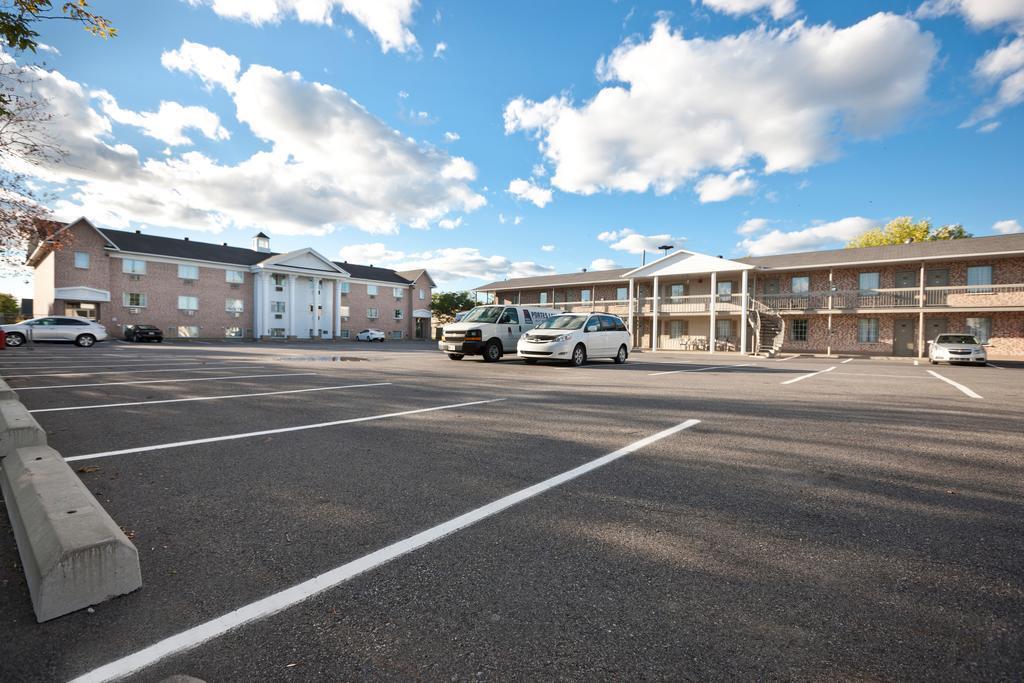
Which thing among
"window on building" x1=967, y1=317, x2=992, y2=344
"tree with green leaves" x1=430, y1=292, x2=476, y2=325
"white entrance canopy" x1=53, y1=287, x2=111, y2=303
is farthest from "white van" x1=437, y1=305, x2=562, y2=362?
"tree with green leaves" x1=430, y1=292, x2=476, y2=325

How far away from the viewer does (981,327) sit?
88.5 feet

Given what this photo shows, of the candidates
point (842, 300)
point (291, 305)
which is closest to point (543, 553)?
point (842, 300)

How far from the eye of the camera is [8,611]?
201cm

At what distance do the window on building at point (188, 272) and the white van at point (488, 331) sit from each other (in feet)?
115

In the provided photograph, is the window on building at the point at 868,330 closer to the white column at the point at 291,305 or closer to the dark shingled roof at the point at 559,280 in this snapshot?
the dark shingled roof at the point at 559,280

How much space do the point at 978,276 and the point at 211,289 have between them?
184 feet

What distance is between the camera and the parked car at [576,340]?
1500cm

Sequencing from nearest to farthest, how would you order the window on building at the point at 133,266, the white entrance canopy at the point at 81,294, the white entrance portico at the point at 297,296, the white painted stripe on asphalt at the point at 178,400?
the white painted stripe on asphalt at the point at 178,400 → the white entrance canopy at the point at 81,294 → the window on building at the point at 133,266 → the white entrance portico at the point at 297,296

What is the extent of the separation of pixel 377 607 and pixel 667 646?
1216 mm

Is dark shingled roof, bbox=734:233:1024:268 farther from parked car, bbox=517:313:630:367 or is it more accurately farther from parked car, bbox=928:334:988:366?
parked car, bbox=517:313:630:367

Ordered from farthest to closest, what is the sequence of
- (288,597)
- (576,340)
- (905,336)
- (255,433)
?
(905,336)
(576,340)
(255,433)
(288,597)

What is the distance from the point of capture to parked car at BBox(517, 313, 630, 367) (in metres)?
15.0

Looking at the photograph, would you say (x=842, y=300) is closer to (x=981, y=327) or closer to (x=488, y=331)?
(x=981, y=327)

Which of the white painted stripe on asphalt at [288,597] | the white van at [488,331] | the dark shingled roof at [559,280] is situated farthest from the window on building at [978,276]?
the white painted stripe on asphalt at [288,597]
